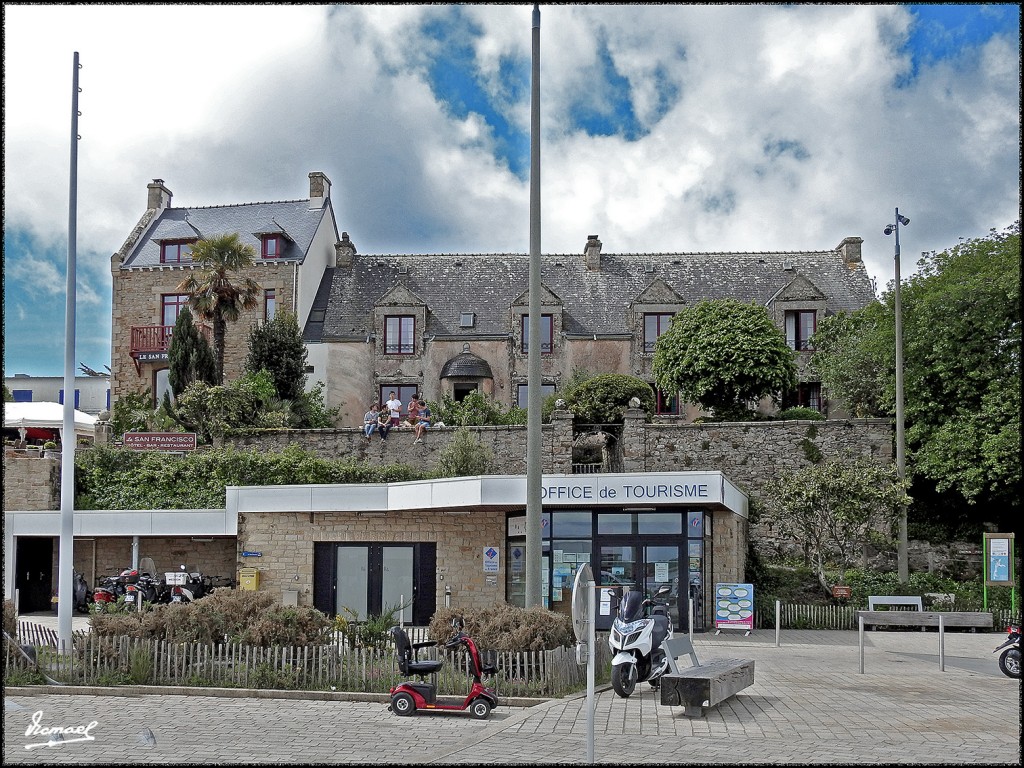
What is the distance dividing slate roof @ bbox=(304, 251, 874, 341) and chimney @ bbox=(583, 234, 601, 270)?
25 cm

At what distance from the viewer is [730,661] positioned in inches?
561

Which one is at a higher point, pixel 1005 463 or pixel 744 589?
pixel 1005 463

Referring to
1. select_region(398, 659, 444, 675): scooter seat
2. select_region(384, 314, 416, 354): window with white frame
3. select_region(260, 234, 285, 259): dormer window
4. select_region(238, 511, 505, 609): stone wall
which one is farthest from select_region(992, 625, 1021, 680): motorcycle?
select_region(260, 234, 285, 259): dormer window

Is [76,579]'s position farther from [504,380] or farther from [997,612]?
[997,612]

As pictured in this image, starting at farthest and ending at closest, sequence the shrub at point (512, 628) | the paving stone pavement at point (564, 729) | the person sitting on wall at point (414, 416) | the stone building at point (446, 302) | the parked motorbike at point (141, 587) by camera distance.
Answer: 1. the stone building at point (446, 302)
2. the person sitting on wall at point (414, 416)
3. the parked motorbike at point (141, 587)
4. the shrub at point (512, 628)
5. the paving stone pavement at point (564, 729)

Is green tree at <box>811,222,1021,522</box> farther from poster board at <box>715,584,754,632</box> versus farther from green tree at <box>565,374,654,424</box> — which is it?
poster board at <box>715,584,754,632</box>

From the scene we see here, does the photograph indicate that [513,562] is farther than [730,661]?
Yes

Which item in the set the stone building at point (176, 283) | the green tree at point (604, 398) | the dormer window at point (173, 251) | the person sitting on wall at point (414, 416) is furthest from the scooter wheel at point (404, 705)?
the dormer window at point (173, 251)

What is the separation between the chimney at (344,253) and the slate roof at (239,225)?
1.57 m

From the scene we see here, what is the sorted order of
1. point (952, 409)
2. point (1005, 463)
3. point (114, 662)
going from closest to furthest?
point (114, 662), point (1005, 463), point (952, 409)

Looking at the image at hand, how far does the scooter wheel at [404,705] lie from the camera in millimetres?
12375

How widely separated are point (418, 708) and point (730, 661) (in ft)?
14.2

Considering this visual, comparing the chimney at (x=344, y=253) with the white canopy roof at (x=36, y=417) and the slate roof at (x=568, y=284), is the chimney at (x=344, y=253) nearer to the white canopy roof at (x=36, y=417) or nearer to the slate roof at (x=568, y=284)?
the slate roof at (x=568, y=284)

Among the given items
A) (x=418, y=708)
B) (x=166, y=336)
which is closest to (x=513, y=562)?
(x=418, y=708)
